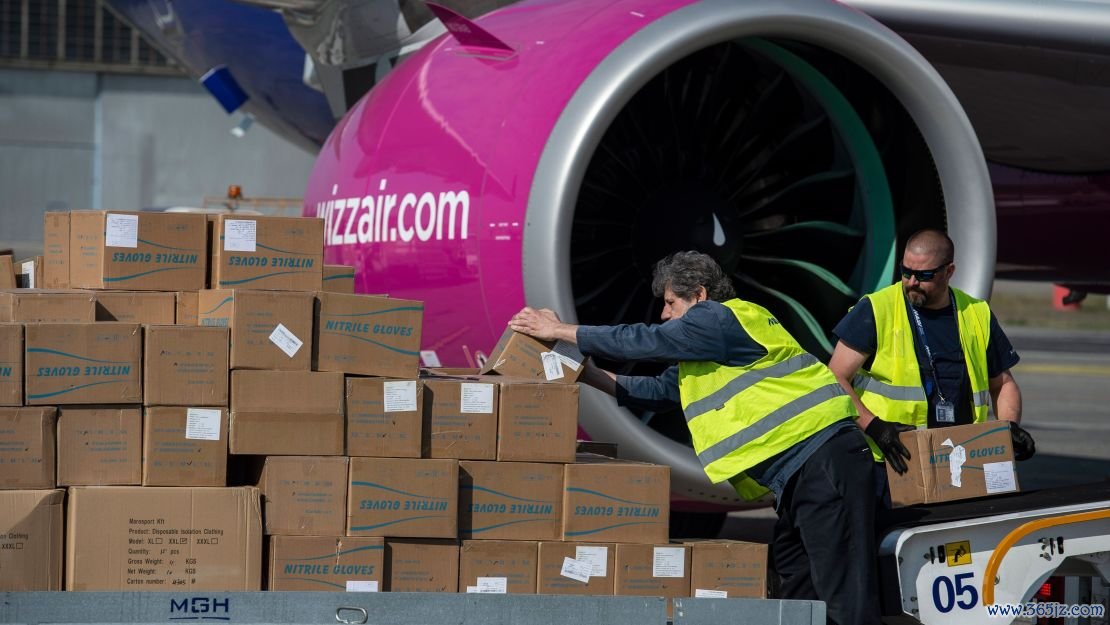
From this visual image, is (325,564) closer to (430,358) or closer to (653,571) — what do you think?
(653,571)

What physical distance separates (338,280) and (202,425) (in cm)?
82

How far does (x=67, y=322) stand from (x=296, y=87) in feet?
16.6

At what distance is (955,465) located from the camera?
3.90m

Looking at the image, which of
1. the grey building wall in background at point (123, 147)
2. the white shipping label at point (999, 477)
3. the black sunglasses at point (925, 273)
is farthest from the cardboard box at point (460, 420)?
the grey building wall in background at point (123, 147)

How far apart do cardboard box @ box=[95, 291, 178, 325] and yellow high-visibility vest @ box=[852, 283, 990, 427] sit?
2.11 metres

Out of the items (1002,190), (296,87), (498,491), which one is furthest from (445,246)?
(296,87)

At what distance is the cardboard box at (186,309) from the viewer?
151 inches

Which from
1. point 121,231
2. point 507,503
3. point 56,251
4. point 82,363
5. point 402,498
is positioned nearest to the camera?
point 82,363

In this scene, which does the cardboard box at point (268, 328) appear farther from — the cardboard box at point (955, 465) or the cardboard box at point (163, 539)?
the cardboard box at point (955, 465)

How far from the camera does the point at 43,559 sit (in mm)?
3369

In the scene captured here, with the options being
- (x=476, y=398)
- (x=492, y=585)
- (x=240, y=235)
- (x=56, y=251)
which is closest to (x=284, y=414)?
(x=476, y=398)

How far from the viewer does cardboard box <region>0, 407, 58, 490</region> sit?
11.1 feet

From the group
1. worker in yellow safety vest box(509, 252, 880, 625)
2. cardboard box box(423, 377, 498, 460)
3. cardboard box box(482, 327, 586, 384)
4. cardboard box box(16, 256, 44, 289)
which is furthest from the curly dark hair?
cardboard box box(16, 256, 44, 289)

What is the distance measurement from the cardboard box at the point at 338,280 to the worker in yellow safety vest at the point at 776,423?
719 millimetres
